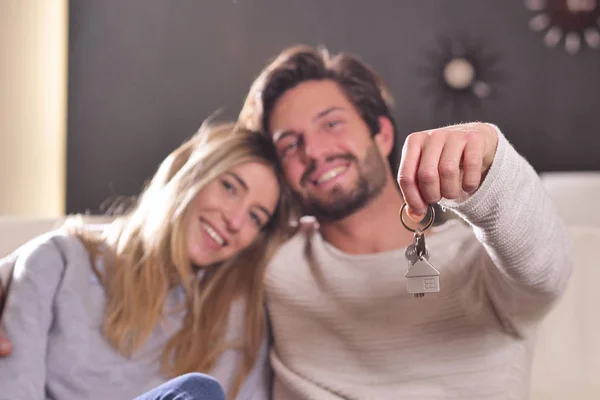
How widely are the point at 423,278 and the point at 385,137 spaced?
76 centimetres

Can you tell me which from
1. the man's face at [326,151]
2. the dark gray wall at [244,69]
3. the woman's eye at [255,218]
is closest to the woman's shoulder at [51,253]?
the woman's eye at [255,218]

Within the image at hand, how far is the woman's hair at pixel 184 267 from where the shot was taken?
122 centimetres

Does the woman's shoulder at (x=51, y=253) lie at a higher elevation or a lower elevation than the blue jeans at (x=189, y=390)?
lower

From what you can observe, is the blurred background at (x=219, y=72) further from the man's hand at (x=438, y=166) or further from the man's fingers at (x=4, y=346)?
the man's hand at (x=438, y=166)

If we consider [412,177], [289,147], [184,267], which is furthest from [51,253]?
[412,177]

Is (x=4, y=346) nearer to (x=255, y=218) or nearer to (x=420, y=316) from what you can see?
(x=255, y=218)

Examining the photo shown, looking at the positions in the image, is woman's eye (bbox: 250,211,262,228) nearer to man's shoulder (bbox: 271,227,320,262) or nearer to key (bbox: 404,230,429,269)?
man's shoulder (bbox: 271,227,320,262)

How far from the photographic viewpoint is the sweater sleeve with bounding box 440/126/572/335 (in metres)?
0.80

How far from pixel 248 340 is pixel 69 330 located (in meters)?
0.30

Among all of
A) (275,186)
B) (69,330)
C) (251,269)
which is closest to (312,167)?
(275,186)

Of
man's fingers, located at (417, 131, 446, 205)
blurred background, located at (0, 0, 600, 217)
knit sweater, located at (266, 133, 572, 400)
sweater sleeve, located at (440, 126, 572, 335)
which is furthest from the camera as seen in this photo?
blurred background, located at (0, 0, 600, 217)

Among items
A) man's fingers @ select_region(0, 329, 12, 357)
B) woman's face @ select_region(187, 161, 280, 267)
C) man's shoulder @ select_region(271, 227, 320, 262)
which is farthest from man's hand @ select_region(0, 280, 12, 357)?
man's shoulder @ select_region(271, 227, 320, 262)

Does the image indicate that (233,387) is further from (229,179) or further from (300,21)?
(300,21)

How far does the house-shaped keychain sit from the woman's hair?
51 centimetres
